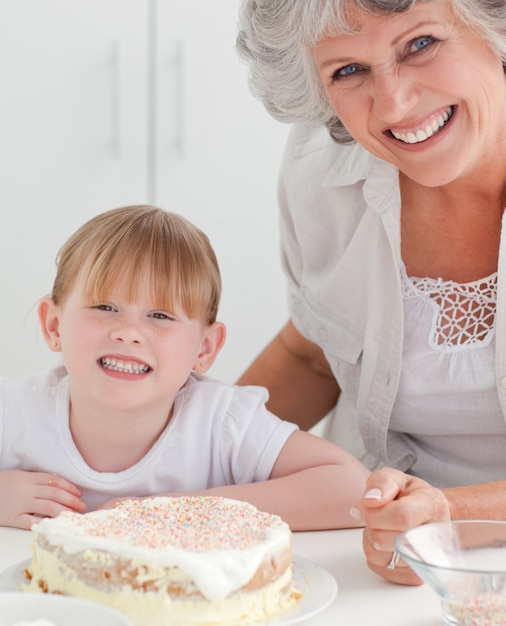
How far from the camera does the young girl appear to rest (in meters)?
1.29

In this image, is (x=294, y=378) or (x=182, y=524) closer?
(x=182, y=524)

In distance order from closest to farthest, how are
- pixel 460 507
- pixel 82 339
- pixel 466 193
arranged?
pixel 460 507 < pixel 82 339 < pixel 466 193

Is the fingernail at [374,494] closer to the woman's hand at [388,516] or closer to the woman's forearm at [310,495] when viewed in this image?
the woman's hand at [388,516]

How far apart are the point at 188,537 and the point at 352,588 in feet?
0.68

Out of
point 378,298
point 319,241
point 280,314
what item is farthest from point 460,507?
point 280,314

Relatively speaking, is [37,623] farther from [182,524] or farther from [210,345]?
[210,345]

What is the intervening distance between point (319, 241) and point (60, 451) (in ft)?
1.79

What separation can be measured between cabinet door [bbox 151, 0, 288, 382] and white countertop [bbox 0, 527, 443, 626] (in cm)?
173

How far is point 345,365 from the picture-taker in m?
1.63

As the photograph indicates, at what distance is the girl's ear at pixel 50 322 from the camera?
4.59 feet

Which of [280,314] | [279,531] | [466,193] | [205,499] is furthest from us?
[280,314]

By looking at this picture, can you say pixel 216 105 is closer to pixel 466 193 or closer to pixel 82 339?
pixel 466 193

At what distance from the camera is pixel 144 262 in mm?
1326

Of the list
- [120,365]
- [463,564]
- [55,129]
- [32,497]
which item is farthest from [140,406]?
[55,129]
